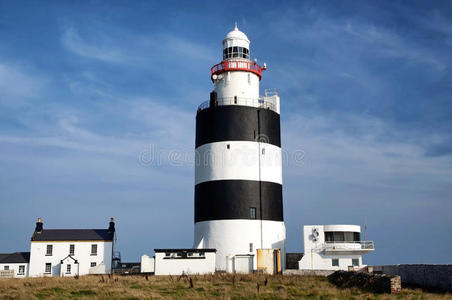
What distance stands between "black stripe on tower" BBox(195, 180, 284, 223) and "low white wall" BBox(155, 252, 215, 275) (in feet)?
11.5

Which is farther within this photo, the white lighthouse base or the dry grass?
the white lighthouse base

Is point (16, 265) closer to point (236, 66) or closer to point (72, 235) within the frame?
point (72, 235)

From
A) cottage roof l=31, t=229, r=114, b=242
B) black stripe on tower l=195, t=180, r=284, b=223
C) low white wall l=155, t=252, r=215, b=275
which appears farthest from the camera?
cottage roof l=31, t=229, r=114, b=242

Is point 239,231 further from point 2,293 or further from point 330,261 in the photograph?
point 2,293

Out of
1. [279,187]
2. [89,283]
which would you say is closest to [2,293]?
[89,283]

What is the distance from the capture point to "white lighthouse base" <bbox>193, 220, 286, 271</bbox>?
35156 millimetres

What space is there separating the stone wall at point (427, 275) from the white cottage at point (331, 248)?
6.76 metres

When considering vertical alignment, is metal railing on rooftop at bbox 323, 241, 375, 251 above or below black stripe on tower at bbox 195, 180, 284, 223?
below

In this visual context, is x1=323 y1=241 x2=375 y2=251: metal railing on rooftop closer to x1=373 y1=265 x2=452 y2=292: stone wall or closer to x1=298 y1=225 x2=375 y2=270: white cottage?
x1=298 y1=225 x2=375 y2=270: white cottage

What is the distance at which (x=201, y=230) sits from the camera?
3691 centimetres

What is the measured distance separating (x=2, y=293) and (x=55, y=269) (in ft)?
68.7

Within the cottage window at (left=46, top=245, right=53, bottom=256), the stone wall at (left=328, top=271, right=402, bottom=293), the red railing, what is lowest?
the stone wall at (left=328, top=271, right=402, bottom=293)

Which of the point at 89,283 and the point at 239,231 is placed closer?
the point at 89,283

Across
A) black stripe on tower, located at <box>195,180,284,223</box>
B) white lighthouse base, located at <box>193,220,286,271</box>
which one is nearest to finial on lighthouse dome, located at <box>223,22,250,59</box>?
black stripe on tower, located at <box>195,180,284,223</box>
